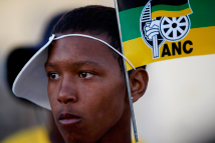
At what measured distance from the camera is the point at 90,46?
1.49m

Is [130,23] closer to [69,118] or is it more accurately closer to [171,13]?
[171,13]

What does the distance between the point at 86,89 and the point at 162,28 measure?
60 centimetres

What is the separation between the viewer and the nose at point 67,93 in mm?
1413

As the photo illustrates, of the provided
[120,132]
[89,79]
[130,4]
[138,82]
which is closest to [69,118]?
[89,79]

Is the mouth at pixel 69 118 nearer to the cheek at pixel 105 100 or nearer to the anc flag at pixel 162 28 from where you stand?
the cheek at pixel 105 100

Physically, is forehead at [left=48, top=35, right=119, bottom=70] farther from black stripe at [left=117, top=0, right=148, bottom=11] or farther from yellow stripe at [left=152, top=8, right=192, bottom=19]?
yellow stripe at [left=152, top=8, right=192, bottom=19]

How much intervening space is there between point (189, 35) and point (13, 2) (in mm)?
1589

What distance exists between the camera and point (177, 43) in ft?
5.16

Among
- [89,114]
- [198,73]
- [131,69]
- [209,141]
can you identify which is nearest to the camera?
[89,114]

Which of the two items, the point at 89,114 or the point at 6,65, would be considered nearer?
the point at 89,114

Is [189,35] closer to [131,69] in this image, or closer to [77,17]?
[131,69]

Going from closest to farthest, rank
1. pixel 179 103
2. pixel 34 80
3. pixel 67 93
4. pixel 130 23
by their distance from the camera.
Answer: pixel 67 93, pixel 130 23, pixel 179 103, pixel 34 80

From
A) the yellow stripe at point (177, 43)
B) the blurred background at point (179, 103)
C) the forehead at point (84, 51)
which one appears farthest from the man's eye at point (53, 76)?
the blurred background at point (179, 103)

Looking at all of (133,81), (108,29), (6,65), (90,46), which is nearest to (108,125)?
(133,81)
